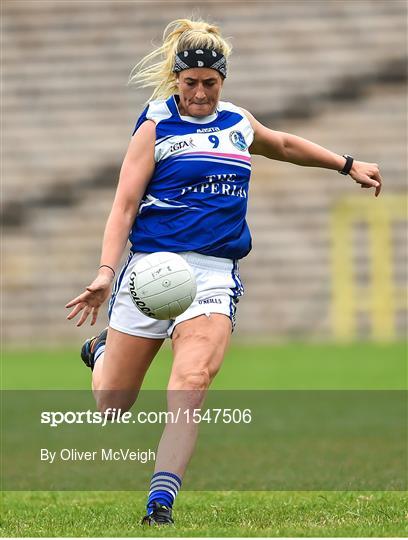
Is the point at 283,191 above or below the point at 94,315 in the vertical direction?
below

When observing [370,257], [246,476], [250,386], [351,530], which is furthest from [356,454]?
[370,257]

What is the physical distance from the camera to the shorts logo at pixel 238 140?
582cm

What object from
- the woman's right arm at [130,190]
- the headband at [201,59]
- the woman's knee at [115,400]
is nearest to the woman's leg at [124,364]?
the woman's knee at [115,400]

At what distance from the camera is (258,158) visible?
2081cm

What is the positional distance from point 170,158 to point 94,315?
2.69ft

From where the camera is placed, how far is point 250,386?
13.3m

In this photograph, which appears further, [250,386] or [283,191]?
[283,191]

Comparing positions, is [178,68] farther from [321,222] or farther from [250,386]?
[321,222]

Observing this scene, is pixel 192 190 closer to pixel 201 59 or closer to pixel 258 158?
pixel 201 59

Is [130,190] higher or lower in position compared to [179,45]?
lower

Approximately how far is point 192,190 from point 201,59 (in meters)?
0.60

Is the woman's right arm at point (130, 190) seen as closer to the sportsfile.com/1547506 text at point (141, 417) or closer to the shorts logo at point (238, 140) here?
the shorts logo at point (238, 140)

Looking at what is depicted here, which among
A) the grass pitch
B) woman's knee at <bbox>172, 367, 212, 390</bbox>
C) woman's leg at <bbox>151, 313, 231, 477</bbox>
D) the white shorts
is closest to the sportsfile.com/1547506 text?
the grass pitch

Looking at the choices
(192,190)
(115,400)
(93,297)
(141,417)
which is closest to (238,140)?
(192,190)
